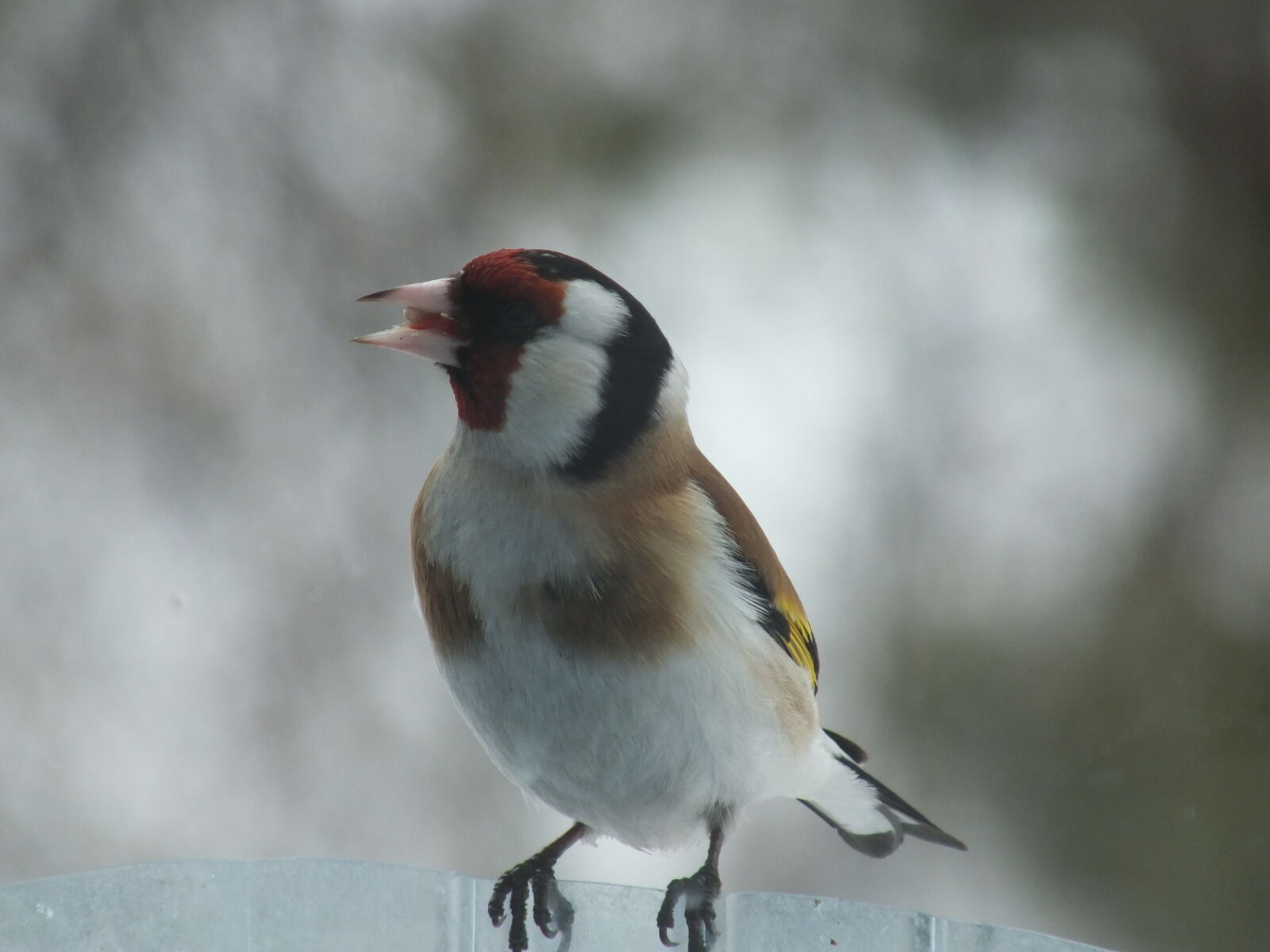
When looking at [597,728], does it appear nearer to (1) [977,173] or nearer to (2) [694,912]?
(2) [694,912]

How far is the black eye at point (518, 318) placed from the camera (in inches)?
27.2

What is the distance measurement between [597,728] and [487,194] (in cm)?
85

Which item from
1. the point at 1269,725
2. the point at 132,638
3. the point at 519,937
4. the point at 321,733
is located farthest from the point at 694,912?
the point at 1269,725

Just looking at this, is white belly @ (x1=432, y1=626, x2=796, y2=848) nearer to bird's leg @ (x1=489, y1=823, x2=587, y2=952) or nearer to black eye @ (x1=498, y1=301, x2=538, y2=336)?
bird's leg @ (x1=489, y1=823, x2=587, y2=952)

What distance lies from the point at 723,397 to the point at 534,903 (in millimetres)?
675

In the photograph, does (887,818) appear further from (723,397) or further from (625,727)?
(723,397)

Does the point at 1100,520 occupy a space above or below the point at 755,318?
Result: below

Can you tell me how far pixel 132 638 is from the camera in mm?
1355

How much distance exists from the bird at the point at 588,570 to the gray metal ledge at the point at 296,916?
0.26 ft

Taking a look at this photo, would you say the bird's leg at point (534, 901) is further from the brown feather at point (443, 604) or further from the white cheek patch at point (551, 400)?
the white cheek patch at point (551, 400)

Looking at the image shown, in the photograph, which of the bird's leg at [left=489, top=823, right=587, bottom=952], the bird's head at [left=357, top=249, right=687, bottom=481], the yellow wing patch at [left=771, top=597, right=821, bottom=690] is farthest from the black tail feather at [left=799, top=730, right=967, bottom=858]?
the bird's head at [left=357, top=249, right=687, bottom=481]

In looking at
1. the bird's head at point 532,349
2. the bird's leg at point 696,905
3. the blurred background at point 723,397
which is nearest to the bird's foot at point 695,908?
the bird's leg at point 696,905

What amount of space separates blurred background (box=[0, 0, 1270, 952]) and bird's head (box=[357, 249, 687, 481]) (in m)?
0.65

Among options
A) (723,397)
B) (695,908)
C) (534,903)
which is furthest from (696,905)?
(723,397)
